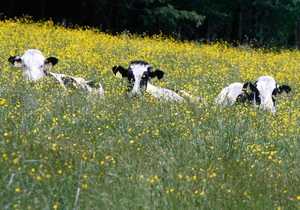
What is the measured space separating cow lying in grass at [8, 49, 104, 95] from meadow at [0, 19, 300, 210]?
21cm

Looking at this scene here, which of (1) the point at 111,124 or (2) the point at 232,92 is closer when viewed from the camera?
(1) the point at 111,124

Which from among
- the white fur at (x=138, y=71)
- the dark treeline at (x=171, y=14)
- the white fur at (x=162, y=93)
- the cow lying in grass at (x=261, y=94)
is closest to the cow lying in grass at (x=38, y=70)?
the white fur at (x=138, y=71)

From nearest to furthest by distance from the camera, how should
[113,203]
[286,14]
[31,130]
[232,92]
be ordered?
[113,203]
[31,130]
[232,92]
[286,14]

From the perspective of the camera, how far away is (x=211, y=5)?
33.4 metres

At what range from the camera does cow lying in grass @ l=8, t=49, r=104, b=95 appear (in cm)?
→ 1145

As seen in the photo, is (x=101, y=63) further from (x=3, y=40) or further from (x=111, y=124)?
(x=111, y=124)

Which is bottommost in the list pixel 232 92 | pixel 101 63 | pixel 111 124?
pixel 111 124

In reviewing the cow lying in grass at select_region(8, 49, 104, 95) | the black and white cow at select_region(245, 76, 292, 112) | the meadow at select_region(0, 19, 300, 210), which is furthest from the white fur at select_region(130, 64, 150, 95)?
the black and white cow at select_region(245, 76, 292, 112)

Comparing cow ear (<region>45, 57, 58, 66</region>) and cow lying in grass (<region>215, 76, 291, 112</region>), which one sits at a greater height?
cow ear (<region>45, 57, 58, 66</region>)

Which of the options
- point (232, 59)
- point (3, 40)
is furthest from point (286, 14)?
point (3, 40)

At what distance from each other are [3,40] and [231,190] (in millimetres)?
10202

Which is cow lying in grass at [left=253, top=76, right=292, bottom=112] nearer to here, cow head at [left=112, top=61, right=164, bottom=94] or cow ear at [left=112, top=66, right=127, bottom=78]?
cow head at [left=112, top=61, right=164, bottom=94]

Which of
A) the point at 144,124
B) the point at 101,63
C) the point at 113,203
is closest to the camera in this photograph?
the point at 113,203

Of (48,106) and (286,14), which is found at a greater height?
(286,14)
